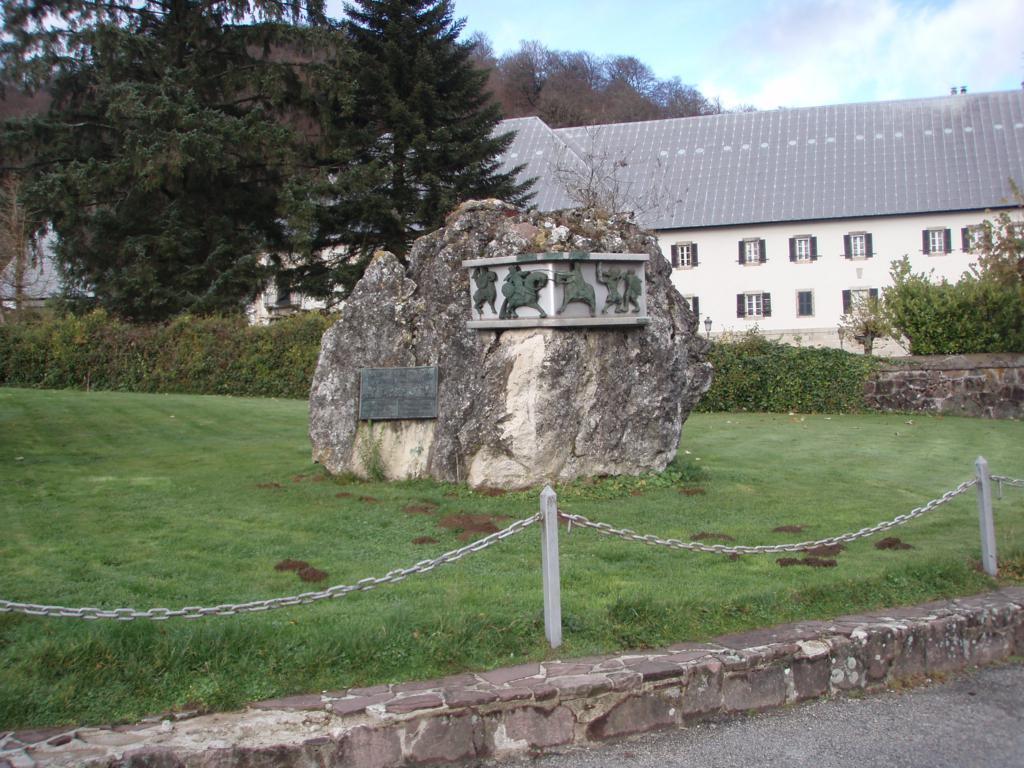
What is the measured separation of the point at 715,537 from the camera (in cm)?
857

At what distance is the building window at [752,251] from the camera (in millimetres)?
53375

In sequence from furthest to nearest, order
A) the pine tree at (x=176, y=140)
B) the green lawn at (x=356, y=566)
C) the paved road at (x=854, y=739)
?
1. the pine tree at (x=176, y=140)
2. the green lawn at (x=356, y=566)
3. the paved road at (x=854, y=739)

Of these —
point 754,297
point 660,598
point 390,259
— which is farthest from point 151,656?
point 754,297

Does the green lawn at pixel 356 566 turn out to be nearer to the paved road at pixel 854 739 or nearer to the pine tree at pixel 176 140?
the paved road at pixel 854 739

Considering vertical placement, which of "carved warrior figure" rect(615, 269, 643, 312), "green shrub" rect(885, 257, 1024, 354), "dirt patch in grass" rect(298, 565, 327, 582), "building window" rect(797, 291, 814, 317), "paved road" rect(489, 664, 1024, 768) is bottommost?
"paved road" rect(489, 664, 1024, 768)

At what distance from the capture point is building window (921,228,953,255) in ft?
166

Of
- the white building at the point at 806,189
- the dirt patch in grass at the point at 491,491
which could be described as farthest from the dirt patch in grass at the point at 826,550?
the white building at the point at 806,189

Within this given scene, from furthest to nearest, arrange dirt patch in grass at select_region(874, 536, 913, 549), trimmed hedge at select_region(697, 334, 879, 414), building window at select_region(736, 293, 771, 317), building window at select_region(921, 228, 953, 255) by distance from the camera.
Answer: building window at select_region(736, 293, 771, 317)
building window at select_region(921, 228, 953, 255)
trimmed hedge at select_region(697, 334, 879, 414)
dirt patch in grass at select_region(874, 536, 913, 549)

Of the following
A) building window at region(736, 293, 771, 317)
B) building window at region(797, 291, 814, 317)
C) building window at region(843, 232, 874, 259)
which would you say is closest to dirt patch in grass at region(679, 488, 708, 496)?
building window at region(843, 232, 874, 259)

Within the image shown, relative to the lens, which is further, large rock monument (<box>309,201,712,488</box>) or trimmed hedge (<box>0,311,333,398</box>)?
trimmed hedge (<box>0,311,333,398</box>)

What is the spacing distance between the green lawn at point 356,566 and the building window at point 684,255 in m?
41.0

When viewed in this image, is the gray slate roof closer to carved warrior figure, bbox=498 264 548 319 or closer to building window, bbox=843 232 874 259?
building window, bbox=843 232 874 259

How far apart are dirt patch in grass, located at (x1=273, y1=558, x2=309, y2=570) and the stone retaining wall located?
1981cm

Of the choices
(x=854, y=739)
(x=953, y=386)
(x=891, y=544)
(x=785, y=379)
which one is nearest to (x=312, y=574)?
(x=854, y=739)
